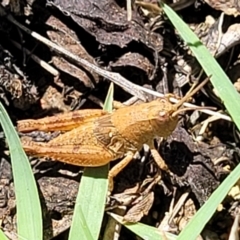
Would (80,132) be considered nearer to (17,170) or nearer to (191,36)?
(17,170)

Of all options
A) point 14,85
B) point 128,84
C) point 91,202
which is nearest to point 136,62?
point 128,84

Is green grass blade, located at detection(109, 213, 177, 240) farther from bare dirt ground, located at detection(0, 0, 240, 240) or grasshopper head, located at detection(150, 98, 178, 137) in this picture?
grasshopper head, located at detection(150, 98, 178, 137)

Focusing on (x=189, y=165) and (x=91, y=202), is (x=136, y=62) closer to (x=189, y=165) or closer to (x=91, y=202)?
(x=189, y=165)

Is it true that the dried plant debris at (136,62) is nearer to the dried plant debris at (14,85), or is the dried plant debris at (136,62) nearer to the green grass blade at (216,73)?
the green grass blade at (216,73)

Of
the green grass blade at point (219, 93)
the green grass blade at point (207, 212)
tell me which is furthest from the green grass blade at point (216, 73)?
the green grass blade at point (207, 212)

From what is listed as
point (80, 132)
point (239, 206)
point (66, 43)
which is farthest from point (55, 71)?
point (239, 206)

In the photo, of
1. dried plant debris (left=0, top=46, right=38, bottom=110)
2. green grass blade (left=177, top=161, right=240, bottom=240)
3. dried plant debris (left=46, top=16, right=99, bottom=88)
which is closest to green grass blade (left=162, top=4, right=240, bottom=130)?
green grass blade (left=177, top=161, right=240, bottom=240)
